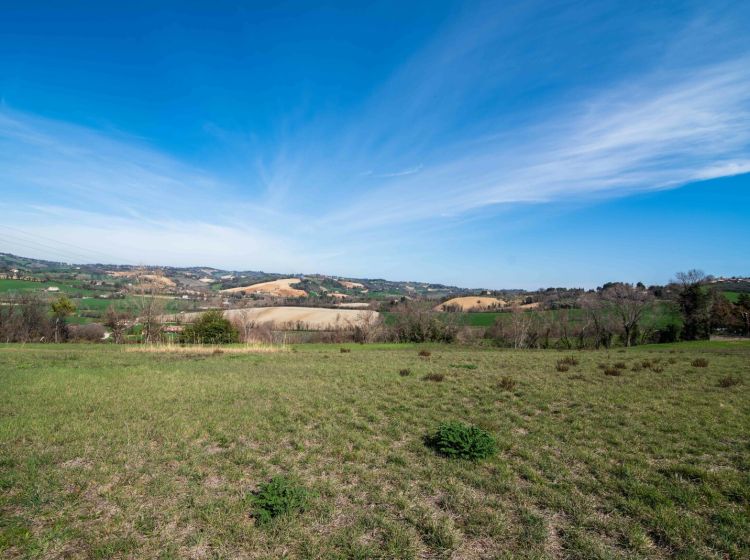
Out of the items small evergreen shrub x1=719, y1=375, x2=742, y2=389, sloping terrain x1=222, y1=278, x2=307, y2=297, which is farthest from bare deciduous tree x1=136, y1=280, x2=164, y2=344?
sloping terrain x1=222, y1=278, x2=307, y2=297

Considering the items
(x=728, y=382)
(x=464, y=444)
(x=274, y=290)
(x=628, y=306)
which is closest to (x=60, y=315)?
(x=464, y=444)

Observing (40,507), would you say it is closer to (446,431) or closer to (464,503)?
(464,503)

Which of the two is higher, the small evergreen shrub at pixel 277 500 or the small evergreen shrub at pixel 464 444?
the small evergreen shrub at pixel 464 444

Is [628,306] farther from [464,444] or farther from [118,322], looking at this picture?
[118,322]

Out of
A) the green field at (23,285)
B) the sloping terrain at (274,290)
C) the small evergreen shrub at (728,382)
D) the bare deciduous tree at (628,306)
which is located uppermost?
the bare deciduous tree at (628,306)

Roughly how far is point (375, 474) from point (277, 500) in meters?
1.74

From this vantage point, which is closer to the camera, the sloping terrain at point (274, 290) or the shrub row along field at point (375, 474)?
the shrub row along field at point (375, 474)

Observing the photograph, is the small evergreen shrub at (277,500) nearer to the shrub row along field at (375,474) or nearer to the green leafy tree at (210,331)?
the shrub row along field at (375,474)

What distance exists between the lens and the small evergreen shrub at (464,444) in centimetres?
673

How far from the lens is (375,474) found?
20.0ft

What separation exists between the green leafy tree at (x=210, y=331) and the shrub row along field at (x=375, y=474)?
94.9 ft

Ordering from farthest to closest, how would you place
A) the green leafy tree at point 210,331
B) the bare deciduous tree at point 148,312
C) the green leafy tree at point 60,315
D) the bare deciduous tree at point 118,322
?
the green leafy tree at point 60,315
the bare deciduous tree at point 118,322
the green leafy tree at point 210,331
the bare deciduous tree at point 148,312

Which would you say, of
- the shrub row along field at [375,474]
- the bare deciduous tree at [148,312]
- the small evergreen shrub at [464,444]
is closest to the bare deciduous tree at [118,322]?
the bare deciduous tree at [148,312]

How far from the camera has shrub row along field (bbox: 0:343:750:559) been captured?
4277 millimetres
